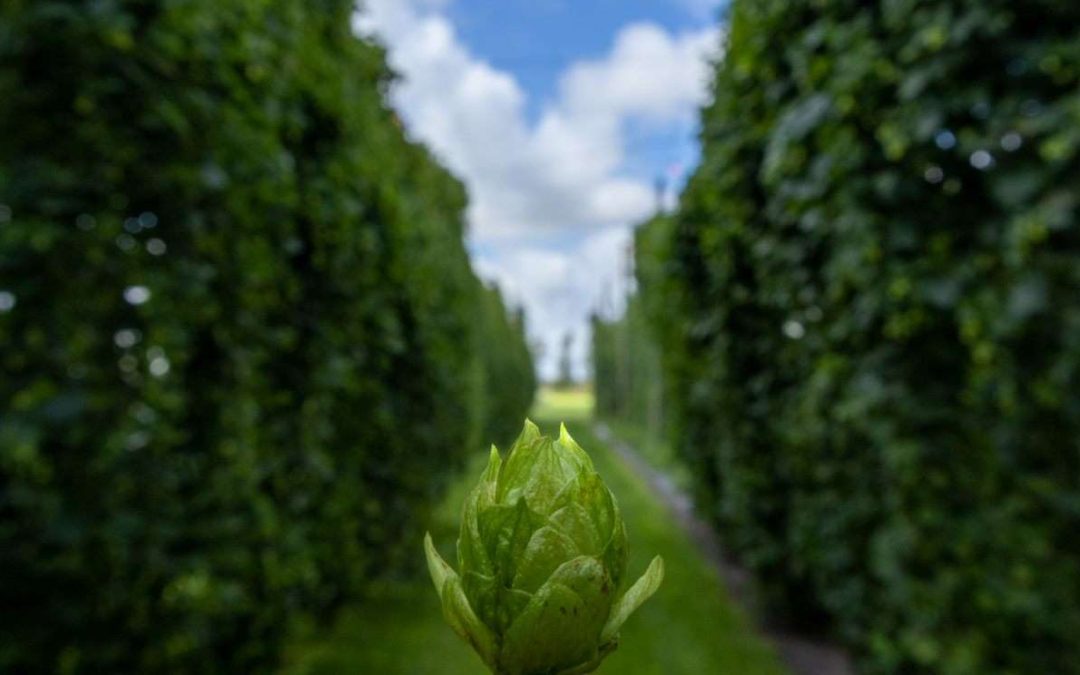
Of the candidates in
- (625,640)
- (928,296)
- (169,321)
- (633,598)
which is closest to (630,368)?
(625,640)

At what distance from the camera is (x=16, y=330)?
234cm

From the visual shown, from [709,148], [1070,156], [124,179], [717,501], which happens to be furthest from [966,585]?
[717,501]

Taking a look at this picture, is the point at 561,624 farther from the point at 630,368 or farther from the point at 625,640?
the point at 630,368

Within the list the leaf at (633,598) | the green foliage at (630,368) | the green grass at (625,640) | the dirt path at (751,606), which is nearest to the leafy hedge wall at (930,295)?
the dirt path at (751,606)

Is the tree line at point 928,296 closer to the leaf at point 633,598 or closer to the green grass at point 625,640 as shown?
the green grass at point 625,640

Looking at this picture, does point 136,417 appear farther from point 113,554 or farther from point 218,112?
point 218,112

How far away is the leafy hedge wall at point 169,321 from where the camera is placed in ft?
7.74

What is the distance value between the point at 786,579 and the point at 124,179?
16.9 feet

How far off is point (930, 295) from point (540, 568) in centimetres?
271

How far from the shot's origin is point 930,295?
276cm

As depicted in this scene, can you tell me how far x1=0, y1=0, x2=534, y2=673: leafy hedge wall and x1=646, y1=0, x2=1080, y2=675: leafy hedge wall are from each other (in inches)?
81.3

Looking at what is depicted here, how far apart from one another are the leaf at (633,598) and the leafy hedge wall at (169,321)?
2.25 m

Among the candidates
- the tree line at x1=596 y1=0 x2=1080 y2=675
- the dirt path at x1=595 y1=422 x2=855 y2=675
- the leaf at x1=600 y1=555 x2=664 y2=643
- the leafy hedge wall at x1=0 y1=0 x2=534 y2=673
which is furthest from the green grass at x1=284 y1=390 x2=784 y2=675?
the leaf at x1=600 y1=555 x2=664 y2=643

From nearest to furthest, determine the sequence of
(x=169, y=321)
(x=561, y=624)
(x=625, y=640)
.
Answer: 1. (x=561, y=624)
2. (x=169, y=321)
3. (x=625, y=640)
